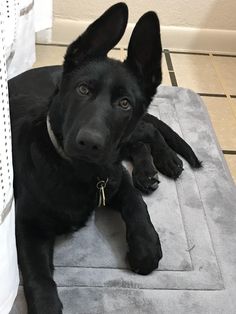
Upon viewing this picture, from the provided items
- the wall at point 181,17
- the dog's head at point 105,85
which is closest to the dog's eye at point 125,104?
the dog's head at point 105,85

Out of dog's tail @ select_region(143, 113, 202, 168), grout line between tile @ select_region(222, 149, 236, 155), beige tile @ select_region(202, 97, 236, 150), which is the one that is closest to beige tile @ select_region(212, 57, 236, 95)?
beige tile @ select_region(202, 97, 236, 150)

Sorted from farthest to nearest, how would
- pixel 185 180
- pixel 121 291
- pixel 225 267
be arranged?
pixel 185 180 → pixel 225 267 → pixel 121 291

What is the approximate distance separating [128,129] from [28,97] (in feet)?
1.39

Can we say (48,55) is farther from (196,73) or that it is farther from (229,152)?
(229,152)

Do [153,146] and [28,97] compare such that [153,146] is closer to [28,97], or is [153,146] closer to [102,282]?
[28,97]

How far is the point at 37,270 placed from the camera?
1.15 m

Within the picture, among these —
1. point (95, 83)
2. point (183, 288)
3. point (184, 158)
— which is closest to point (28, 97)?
point (95, 83)

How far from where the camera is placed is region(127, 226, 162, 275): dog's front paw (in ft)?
4.12

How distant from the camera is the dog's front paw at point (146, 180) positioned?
5.03ft

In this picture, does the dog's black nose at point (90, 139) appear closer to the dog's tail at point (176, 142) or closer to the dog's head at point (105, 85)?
the dog's head at point (105, 85)

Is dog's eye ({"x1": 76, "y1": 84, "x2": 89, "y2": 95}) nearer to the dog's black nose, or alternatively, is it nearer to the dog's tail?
the dog's black nose

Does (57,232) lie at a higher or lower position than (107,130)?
lower

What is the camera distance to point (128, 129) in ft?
4.05

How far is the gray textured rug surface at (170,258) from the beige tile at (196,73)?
0.73 meters
